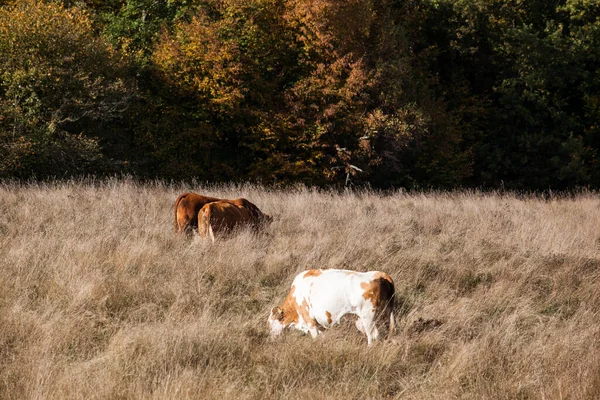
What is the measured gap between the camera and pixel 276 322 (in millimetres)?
4949

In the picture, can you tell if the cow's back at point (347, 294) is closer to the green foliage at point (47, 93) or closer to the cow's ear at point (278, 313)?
the cow's ear at point (278, 313)

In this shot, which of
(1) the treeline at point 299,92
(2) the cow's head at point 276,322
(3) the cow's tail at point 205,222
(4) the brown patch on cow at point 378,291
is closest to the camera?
(4) the brown patch on cow at point 378,291

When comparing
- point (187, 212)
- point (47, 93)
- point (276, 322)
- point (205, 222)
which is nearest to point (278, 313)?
point (276, 322)

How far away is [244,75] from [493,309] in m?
14.5

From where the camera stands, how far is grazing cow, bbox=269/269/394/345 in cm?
460

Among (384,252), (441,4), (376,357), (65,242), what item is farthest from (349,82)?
(376,357)

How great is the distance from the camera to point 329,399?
12.7 ft

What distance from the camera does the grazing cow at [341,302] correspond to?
4.60 m

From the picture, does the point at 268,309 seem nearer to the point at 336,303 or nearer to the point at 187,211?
the point at 336,303

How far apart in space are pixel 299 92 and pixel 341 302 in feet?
49.5

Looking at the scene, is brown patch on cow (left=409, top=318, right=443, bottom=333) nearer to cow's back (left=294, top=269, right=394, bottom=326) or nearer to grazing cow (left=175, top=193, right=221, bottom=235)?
cow's back (left=294, top=269, right=394, bottom=326)

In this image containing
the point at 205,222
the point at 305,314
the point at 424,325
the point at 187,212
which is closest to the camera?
the point at 305,314

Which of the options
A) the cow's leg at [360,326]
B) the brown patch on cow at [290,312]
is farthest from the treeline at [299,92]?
the cow's leg at [360,326]

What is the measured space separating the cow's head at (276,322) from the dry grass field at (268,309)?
15 cm
